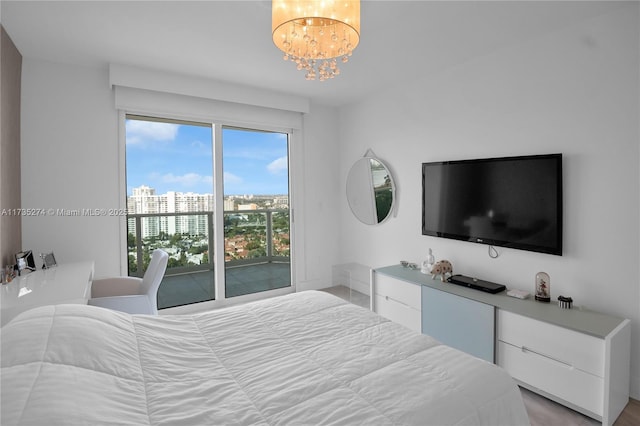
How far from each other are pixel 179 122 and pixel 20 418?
350cm

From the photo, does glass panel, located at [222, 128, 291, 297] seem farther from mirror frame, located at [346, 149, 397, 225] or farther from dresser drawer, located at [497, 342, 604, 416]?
dresser drawer, located at [497, 342, 604, 416]

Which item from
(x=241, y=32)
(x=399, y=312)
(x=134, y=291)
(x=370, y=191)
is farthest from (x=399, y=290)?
(x=241, y=32)

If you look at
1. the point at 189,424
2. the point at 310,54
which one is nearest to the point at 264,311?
the point at 189,424

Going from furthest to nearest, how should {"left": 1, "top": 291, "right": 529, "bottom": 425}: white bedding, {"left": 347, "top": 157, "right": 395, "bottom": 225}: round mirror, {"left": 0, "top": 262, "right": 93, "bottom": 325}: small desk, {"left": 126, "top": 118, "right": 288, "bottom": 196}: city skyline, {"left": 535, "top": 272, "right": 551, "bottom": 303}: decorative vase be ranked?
{"left": 347, "top": 157, "right": 395, "bottom": 225}: round mirror, {"left": 126, "top": 118, "right": 288, "bottom": 196}: city skyline, {"left": 535, "top": 272, "right": 551, "bottom": 303}: decorative vase, {"left": 0, "top": 262, "right": 93, "bottom": 325}: small desk, {"left": 1, "top": 291, "right": 529, "bottom": 425}: white bedding

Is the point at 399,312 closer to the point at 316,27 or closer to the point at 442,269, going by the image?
the point at 442,269

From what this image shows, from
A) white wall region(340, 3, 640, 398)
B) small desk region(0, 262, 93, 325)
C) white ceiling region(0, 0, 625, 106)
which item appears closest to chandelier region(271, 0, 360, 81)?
white ceiling region(0, 0, 625, 106)

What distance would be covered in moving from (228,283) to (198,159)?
62.9 inches

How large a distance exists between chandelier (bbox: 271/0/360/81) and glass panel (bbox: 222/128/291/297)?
2520 millimetres

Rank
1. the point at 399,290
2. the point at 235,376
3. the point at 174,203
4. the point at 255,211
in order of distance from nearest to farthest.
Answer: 1. the point at 235,376
2. the point at 399,290
3. the point at 174,203
4. the point at 255,211

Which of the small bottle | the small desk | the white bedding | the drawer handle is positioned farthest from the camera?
the small bottle

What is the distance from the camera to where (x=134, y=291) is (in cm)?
298

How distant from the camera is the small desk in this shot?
6.19 feet

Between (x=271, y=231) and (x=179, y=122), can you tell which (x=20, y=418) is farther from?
(x=271, y=231)

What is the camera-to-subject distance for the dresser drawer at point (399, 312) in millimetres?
3209
